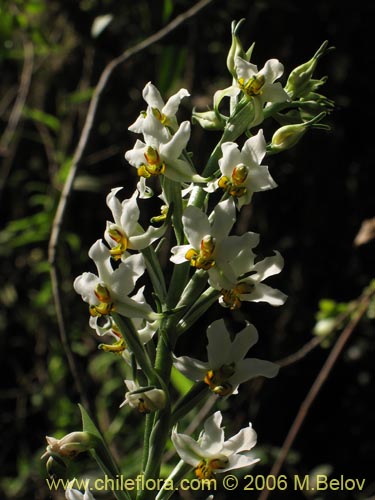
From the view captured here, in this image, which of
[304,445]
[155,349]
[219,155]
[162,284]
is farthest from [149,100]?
[304,445]

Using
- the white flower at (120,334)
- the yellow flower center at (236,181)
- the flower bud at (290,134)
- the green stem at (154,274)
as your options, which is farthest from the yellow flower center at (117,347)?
the flower bud at (290,134)

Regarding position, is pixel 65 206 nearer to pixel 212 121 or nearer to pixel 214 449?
pixel 212 121

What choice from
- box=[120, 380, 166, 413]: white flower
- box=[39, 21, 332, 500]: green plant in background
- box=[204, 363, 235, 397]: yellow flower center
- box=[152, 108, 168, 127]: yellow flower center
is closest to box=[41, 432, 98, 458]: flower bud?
box=[39, 21, 332, 500]: green plant in background

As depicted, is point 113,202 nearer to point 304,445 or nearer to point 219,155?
point 219,155

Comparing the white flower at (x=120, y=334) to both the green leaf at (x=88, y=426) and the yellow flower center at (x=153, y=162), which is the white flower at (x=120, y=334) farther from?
the yellow flower center at (x=153, y=162)

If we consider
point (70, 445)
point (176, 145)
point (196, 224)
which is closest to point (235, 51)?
point (176, 145)

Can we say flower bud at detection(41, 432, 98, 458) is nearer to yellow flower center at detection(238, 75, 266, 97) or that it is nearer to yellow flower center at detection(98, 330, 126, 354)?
yellow flower center at detection(98, 330, 126, 354)
